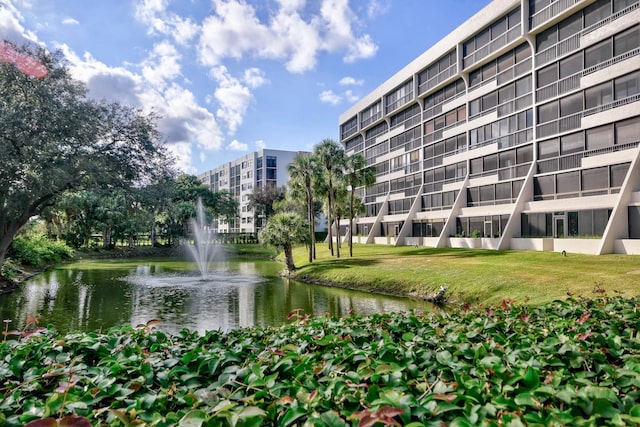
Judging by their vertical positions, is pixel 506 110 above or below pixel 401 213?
above

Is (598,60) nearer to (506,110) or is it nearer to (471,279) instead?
(506,110)

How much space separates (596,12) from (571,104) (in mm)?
6898

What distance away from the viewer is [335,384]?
3.02 meters

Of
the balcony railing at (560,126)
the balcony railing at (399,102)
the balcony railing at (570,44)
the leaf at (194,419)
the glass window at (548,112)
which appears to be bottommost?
the leaf at (194,419)

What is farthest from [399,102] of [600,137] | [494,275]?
[494,275]

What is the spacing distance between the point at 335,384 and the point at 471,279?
77.5ft

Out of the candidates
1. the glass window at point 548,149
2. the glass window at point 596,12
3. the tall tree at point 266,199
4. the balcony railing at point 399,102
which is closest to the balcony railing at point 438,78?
the balcony railing at point 399,102

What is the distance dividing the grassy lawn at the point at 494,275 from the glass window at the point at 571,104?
11675 mm

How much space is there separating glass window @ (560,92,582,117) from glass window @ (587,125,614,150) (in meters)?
2.25

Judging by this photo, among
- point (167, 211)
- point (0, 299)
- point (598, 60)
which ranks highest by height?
point (598, 60)

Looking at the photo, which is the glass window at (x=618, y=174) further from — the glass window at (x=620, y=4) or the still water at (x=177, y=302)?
the still water at (x=177, y=302)

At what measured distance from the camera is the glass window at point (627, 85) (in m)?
29.8

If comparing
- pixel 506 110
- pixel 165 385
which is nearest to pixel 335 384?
pixel 165 385

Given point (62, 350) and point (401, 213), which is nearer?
point (62, 350)
